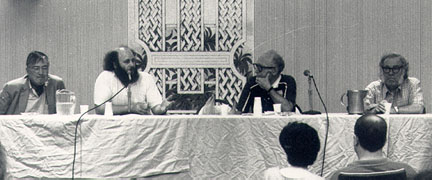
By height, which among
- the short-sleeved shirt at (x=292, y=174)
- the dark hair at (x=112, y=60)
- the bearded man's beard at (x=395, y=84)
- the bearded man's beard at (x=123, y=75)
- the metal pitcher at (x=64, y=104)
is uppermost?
the dark hair at (x=112, y=60)

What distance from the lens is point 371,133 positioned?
2.67 meters

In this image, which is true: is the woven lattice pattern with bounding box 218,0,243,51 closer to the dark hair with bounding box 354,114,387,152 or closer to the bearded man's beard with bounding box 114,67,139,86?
the bearded man's beard with bounding box 114,67,139,86

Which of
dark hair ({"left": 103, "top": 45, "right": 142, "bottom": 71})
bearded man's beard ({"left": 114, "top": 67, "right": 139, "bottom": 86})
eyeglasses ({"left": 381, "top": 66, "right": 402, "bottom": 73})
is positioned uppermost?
dark hair ({"left": 103, "top": 45, "right": 142, "bottom": 71})

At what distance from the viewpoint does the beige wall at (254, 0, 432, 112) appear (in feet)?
18.3

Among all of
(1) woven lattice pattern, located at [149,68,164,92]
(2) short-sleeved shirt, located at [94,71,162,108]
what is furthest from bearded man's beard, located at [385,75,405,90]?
(1) woven lattice pattern, located at [149,68,164,92]

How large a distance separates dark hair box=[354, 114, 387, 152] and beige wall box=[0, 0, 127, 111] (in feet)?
11.4

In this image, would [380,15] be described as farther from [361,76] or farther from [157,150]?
[157,150]

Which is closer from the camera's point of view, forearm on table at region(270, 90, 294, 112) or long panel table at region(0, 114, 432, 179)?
long panel table at region(0, 114, 432, 179)

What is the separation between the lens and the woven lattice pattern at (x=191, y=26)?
5.64 meters

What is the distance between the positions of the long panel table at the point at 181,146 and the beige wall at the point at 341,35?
7.60 feet

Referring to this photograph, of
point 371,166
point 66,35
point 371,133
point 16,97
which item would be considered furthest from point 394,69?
point 66,35

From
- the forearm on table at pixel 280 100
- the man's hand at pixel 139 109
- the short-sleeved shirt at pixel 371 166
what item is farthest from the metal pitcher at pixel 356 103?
the man's hand at pixel 139 109

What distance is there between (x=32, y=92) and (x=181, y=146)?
5.91 feet

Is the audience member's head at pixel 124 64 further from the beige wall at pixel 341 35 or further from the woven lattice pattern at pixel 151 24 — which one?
the beige wall at pixel 341 35
